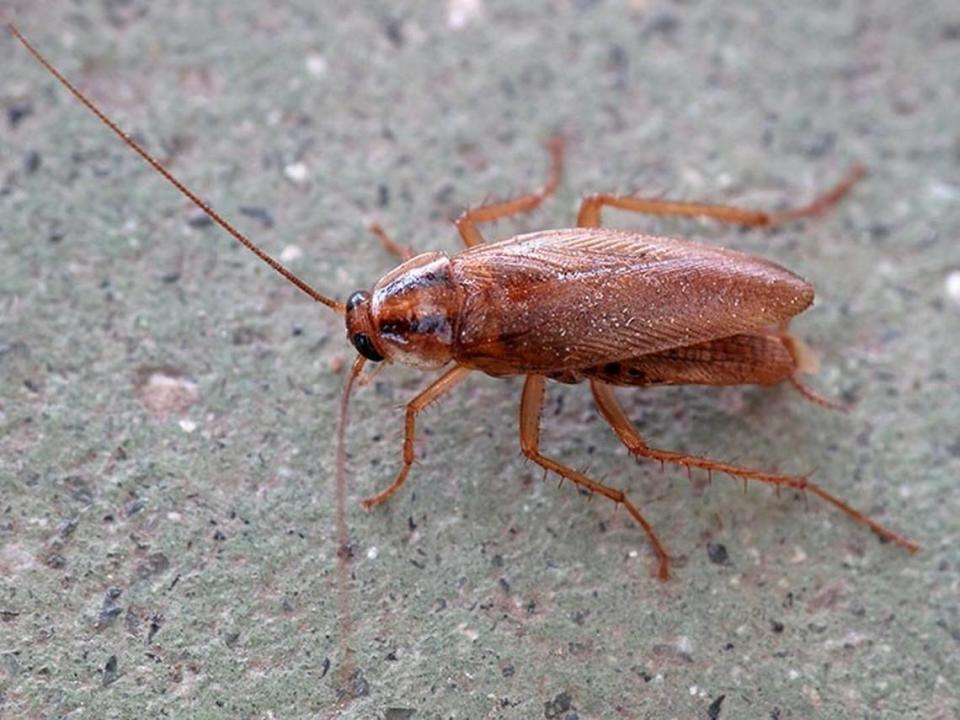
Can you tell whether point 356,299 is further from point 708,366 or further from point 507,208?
point 708,366

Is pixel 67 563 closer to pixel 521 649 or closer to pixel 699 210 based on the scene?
pixel 521 649

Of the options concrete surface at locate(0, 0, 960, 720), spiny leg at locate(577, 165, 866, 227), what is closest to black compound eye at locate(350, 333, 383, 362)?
concrete surface at locate(0, 0, 960, 720)

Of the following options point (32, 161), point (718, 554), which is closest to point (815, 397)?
point (718, 554)

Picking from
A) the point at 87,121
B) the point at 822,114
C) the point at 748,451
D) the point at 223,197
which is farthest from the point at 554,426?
the point at 87,121

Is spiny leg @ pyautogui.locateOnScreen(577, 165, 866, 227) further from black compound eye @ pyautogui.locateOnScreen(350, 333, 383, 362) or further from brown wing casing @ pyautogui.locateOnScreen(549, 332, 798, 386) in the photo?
black compound eye @ pyautogui.locateOnScreen(350, 333, 383, 362)

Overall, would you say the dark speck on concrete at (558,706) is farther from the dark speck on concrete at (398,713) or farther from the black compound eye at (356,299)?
the black compound eye at (356,299)

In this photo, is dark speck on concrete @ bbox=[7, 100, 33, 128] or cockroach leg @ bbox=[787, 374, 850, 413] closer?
cockroach leg @ bbox=[787, 374, 850, 413]

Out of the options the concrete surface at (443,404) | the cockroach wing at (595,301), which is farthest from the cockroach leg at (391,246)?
the cockroach wing at (595,301)
